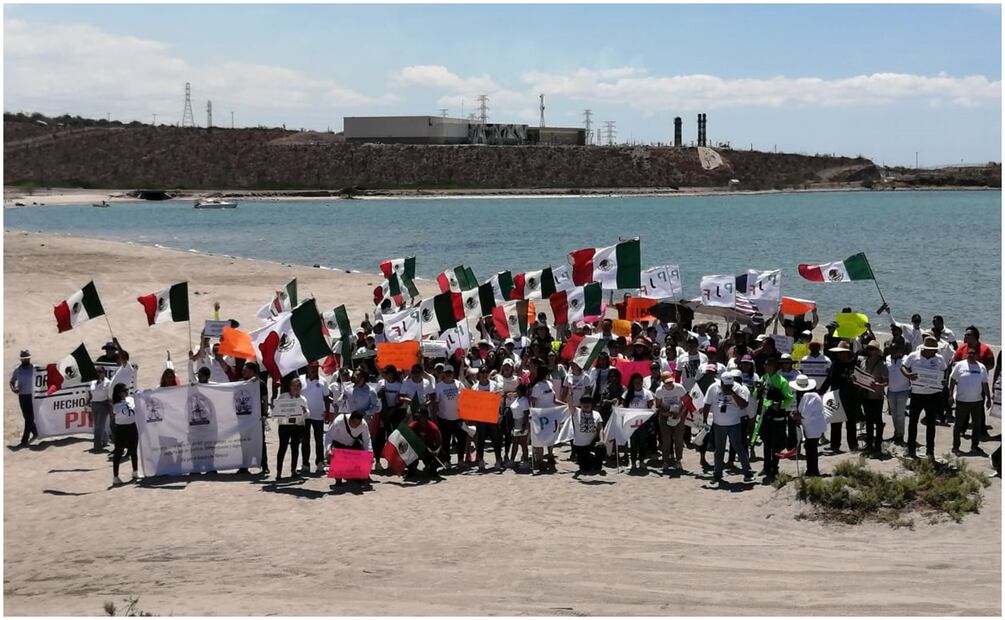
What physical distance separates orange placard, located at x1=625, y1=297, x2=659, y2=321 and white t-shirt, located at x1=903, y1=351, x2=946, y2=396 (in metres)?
7.27

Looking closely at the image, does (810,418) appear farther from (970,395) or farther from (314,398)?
(314,398)

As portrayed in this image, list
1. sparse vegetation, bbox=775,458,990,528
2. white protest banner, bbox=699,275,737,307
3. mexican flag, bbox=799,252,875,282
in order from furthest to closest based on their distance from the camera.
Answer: white protest banner, bbox=699,275,737,307
mexican flag, bbox=799,252,875,282
sparse vegetation, bbox=775,458,990,528

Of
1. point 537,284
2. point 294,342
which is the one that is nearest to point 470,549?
point 294,342

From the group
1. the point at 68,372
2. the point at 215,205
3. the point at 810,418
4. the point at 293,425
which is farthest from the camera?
the point at 215,205

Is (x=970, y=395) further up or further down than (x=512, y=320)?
further down

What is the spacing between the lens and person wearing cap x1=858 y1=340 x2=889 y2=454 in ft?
45.6

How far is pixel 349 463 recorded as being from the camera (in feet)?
43.2

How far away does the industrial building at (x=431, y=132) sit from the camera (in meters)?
178

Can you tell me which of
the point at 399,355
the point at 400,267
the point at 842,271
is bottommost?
the point at 399,355

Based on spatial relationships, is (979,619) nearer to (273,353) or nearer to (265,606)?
(265,606)

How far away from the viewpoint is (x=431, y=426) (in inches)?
541

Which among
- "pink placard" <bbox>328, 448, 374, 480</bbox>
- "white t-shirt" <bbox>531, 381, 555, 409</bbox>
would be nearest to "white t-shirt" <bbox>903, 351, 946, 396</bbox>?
"white t-shirt" <bbox>531, 381, 555, 409</bbox>

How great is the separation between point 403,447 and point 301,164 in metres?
162

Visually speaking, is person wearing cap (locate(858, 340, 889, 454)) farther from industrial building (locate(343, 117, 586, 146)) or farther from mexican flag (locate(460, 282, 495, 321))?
industrial building (locate(343, 117, 586, 146))
